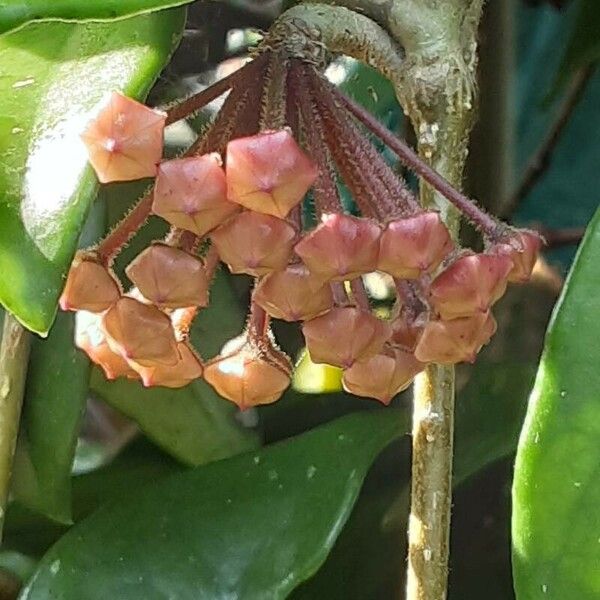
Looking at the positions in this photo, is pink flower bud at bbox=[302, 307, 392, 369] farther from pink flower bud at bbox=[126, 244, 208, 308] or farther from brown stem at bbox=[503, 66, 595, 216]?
brown stem at bbox=[503, 66, 595, 216]

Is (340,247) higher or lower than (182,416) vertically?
higher

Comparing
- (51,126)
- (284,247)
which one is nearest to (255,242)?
(284,247)

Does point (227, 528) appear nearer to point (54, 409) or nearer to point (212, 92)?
point (54, 409)

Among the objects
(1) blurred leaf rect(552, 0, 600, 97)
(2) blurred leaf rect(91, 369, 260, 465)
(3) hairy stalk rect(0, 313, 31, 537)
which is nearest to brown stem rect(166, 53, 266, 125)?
(3) hairy stalk rect(0, 313, 31, 537)

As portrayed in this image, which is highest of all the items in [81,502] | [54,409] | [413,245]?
[413,245]

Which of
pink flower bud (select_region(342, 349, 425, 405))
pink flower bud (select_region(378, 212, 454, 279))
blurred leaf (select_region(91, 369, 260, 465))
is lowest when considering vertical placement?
blurred leaf (select_region(91, 369, 260, 465))
